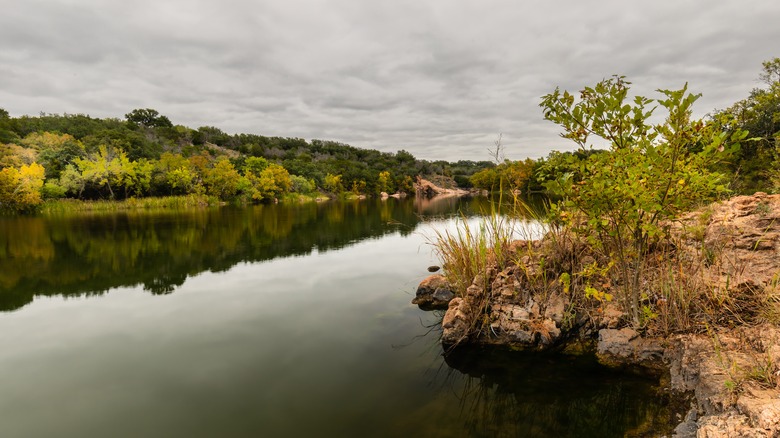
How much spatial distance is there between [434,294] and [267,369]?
4.95 metres

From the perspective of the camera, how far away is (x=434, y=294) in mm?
9945

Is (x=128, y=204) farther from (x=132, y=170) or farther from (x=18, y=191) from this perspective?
(x=18, y=191)

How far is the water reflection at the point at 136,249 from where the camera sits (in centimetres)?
1267

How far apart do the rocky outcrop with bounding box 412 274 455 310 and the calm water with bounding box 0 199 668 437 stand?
476mm

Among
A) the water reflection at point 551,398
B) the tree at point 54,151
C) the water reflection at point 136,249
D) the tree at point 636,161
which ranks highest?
the tree at point 54,151

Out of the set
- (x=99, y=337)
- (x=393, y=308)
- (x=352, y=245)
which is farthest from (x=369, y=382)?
(x=352, y=245)

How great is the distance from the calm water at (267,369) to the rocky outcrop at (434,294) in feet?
1.56

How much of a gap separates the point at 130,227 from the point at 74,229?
3.29 meters

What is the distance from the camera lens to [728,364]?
168 inches

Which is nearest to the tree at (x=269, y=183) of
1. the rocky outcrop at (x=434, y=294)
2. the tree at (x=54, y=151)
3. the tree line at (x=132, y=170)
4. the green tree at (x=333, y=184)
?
the tree line at (x=132, y=170)

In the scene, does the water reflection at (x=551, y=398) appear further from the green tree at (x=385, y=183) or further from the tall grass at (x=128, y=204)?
the green tree at (x=385, y=183)

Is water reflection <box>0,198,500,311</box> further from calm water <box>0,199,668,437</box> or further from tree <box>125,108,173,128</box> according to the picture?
tree <box>125,108,173,128</box>

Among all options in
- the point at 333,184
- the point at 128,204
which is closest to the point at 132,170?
the point at 128,204

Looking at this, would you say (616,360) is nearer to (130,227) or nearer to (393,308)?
(393,308)
